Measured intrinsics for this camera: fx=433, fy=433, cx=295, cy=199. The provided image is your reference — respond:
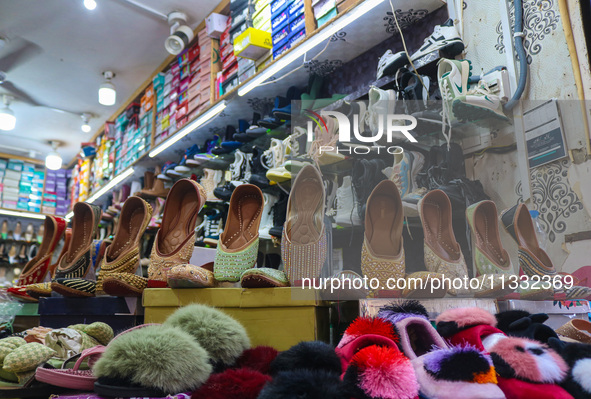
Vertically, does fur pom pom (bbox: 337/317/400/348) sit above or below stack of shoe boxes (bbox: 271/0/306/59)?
below

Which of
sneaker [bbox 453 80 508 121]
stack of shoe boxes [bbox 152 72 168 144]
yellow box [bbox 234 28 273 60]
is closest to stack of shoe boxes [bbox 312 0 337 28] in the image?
yellow box [bbox 234 28 273 60]

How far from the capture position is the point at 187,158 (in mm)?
3188

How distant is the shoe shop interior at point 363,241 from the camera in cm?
67

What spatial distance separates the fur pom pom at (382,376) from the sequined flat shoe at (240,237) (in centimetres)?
61

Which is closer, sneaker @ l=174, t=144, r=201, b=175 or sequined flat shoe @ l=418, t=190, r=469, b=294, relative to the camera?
sequined flat shoe @ l=418, t=190, r=469, b=294

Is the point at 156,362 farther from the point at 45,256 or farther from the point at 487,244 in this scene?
the point at 45,256

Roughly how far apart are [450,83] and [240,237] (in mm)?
844

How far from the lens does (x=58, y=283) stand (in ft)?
4.42

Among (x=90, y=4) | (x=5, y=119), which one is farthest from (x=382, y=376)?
(x=5, y=119)

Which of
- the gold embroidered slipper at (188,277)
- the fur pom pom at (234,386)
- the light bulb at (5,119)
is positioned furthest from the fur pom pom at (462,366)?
the light bulb at (5,119)

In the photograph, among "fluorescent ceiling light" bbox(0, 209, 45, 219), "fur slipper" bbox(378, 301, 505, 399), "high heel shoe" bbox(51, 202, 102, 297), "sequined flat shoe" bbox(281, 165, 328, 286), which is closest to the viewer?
"fur slipper" bbox(378, 301, 505, 399)

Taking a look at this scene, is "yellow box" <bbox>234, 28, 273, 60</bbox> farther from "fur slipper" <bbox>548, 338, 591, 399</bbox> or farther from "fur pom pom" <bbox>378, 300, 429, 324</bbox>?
"fur slipper" <bbox>548, 338, 591, 399</bbox>

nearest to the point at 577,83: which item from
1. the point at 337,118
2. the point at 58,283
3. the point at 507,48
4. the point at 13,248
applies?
the point at 507,48

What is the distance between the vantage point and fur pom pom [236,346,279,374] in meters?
0.78
